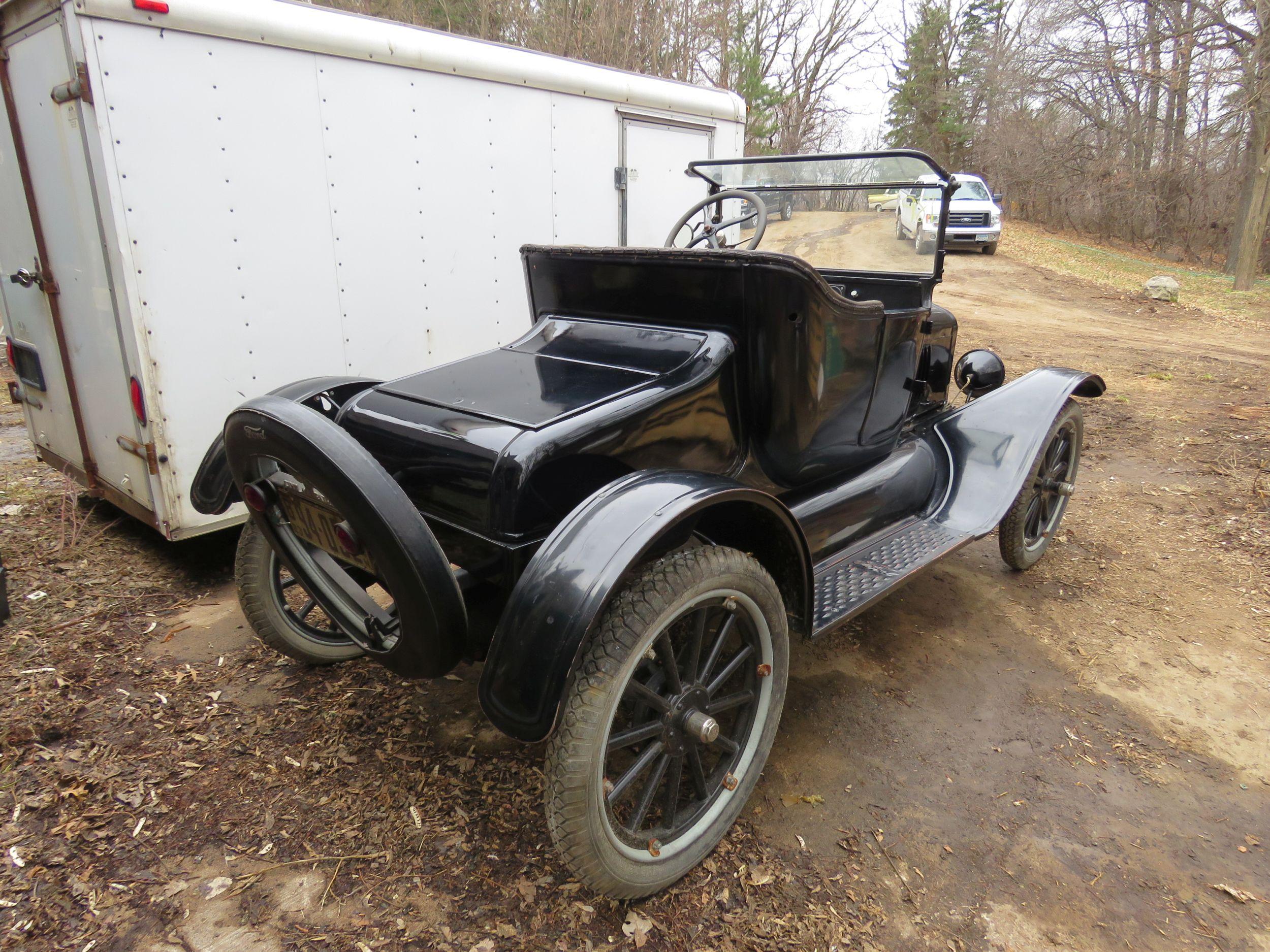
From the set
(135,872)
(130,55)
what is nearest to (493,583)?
(135,872)

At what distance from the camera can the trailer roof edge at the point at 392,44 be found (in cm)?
327

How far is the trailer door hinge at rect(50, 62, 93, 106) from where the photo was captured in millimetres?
3029

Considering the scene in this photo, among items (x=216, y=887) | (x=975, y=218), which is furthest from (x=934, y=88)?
(x=216, y=887)

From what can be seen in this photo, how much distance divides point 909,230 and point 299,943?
336 centimetres

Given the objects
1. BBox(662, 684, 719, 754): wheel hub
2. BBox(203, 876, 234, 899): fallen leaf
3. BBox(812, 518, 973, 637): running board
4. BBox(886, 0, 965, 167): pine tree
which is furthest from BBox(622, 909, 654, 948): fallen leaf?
BBox(886, 0, 965, 167): pine tree

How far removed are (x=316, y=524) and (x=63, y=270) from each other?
2.47 m

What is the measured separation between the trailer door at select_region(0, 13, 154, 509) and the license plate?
172 cm

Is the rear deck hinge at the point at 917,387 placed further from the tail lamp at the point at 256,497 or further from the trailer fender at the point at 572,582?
the tail lamp at the point at 256,497

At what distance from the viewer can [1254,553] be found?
423 cm

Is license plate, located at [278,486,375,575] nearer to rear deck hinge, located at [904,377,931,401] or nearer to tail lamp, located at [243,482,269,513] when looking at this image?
tail lamp, located at [243,482,269,513]

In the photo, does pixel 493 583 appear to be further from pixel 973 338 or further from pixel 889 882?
pixel 973 338

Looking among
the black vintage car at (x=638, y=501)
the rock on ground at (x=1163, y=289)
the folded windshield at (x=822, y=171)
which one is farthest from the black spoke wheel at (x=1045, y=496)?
the rock on ground at (x=1163, y=289)

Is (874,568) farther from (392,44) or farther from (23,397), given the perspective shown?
(23,397)

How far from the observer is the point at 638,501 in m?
1.99
